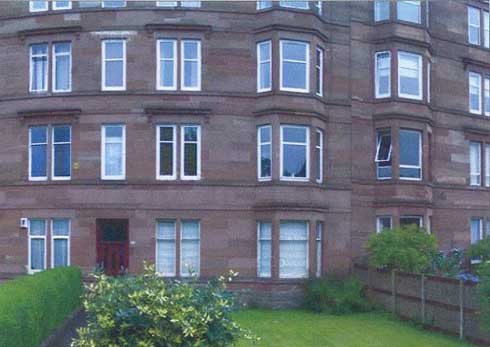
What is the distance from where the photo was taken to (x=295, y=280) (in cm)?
2545

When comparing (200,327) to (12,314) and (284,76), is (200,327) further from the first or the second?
(284,76)

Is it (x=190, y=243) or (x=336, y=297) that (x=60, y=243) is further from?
(x=336, y=297)

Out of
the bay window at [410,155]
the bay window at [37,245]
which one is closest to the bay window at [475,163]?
the bay window at [410,155]

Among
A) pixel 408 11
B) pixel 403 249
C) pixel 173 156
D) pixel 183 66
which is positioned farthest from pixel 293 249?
pixel 408 11

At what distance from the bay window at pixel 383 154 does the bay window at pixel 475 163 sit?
5319mm

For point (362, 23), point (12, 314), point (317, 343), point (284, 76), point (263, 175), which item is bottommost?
point (317, 343)

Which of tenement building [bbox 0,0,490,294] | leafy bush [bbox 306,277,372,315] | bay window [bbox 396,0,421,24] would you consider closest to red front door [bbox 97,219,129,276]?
tenement building [bbox 0,0,490,294]

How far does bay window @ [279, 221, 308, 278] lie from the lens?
2541 cm

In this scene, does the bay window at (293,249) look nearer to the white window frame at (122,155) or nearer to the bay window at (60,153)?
the white window frame at (122,155)

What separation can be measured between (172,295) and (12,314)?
11.8 ft

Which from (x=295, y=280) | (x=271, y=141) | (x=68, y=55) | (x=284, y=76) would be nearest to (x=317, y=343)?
(x=295, y=280)

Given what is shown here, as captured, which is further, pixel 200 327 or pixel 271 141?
pixel 271 141

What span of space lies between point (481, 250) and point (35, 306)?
66.3 ft

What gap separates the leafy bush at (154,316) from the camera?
9.40m
